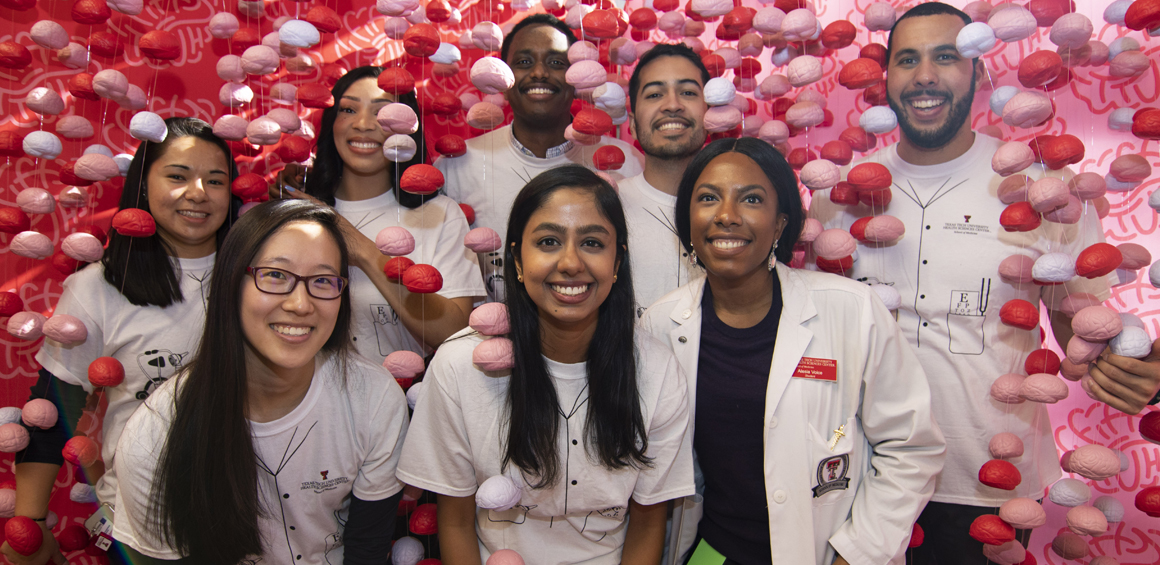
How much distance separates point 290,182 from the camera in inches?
100

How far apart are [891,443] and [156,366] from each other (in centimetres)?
214

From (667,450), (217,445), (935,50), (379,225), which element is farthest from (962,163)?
(217,445)

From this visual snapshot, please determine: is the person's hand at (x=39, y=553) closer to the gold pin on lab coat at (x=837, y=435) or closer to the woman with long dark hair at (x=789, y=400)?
the woman with long dark hair at (x=789, y=400)

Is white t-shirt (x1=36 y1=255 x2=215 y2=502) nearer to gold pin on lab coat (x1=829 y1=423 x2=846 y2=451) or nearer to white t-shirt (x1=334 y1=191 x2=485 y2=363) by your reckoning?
white t-shirt (x1=334 y1=191 x2=485 y2=363)

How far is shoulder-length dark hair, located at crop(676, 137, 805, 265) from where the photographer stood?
6.19ft

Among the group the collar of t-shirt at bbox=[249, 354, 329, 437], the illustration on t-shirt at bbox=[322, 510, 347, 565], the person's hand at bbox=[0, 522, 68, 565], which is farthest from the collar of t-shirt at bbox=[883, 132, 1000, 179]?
the person's hand at bbox=[0, 522, 68, 565]

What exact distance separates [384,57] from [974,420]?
8.64 feet

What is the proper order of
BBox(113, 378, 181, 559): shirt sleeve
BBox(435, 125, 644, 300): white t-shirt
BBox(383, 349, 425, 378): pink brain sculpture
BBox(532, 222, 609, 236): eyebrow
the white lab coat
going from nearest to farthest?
BBox(113, 378, 181, 559): shirt sleeve
BBox(532, 222, 609, 236): eyebrow
the white lab coat
BBox(383, 349, 425, 378): pink brain sculpture
BBox(435, 125, 644, 300): white t-shirt

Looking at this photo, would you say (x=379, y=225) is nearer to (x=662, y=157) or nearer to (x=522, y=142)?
(x=522, y=142)

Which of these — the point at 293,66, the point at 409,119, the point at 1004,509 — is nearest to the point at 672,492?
the point at 1004,509

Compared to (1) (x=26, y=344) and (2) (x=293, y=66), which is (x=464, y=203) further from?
(1) (x=26, y=344)

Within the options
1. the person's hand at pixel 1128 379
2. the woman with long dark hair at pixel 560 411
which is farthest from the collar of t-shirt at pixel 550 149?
the person's hand at pixel 1128 379

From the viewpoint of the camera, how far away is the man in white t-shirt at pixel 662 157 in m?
2.30

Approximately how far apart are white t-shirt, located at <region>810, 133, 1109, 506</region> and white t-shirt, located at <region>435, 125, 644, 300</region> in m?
1.11
